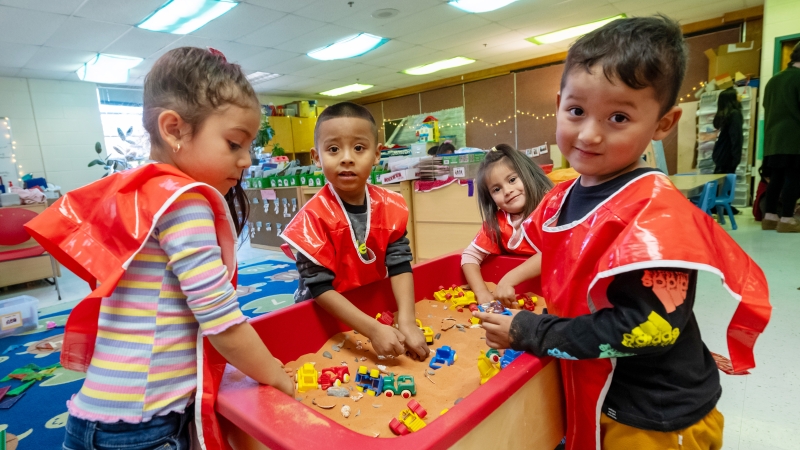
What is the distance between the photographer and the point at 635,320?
56 cm

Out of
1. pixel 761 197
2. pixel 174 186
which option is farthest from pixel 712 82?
pixel 174 186

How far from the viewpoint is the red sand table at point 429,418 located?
51 centimetres

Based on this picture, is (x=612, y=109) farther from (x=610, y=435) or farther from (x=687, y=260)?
(x=610, y=435)

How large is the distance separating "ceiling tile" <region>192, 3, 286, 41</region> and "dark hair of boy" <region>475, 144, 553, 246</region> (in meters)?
3.30

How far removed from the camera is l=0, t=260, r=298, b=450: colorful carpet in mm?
1403

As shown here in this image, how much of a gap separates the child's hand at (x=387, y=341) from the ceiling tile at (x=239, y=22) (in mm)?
3797

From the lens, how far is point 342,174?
3.84 ft

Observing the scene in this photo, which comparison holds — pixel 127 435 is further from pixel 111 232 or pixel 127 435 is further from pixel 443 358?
pixel 443 358

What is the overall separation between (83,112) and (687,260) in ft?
24.6

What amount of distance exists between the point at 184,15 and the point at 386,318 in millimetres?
3974

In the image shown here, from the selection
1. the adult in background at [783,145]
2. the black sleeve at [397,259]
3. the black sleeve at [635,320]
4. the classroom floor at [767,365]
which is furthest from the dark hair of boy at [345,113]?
the adult in background at [783,145]

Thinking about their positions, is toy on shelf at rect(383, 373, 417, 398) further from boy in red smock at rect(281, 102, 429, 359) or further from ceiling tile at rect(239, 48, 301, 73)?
ceiling tile at rect(239, 48, 301, 73)

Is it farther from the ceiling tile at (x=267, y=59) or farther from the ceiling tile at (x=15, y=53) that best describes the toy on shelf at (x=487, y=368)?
the ceiling tile at (x=15, y=53)

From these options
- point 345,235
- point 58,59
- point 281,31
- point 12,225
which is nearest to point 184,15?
point 281,31
